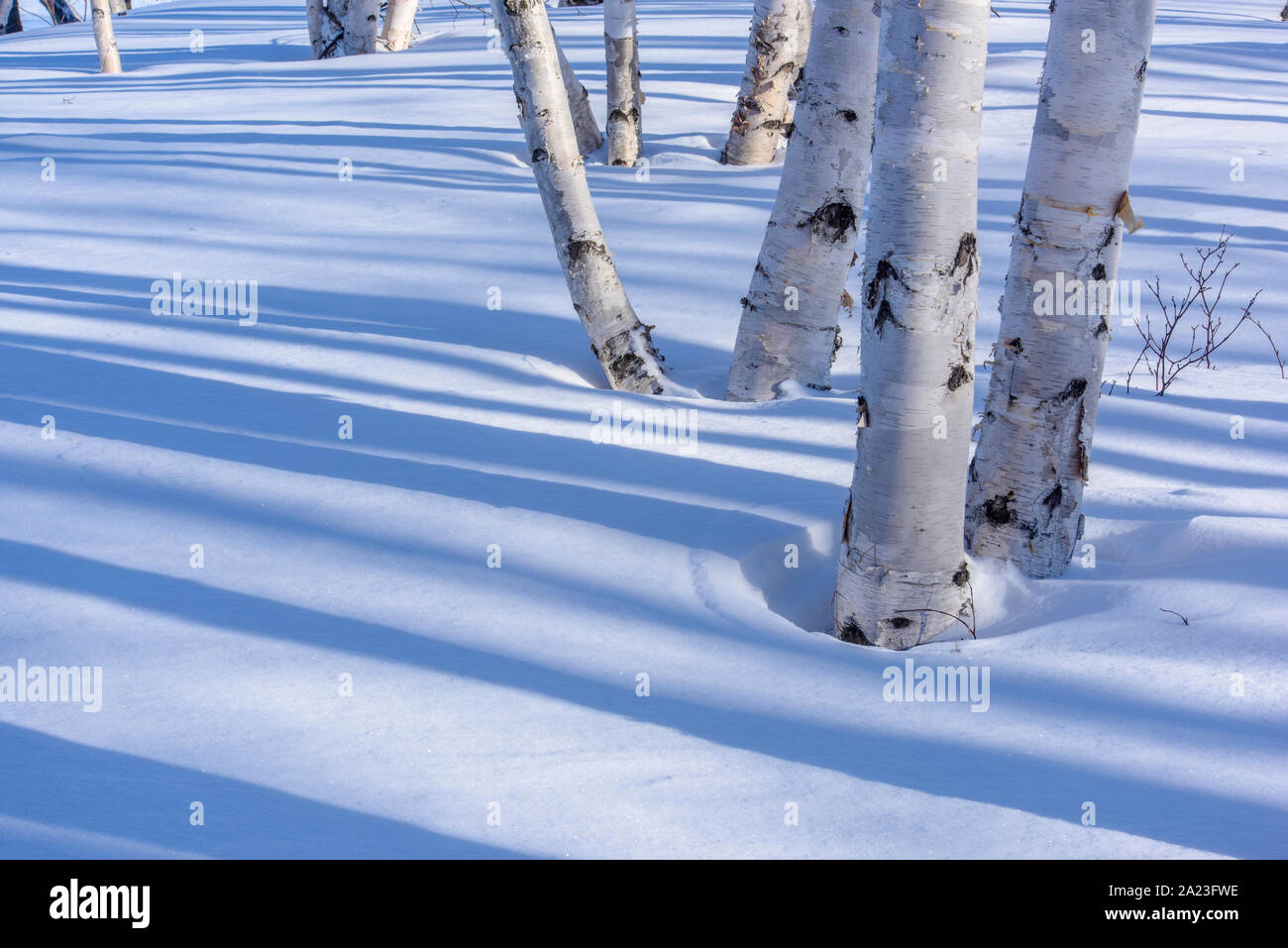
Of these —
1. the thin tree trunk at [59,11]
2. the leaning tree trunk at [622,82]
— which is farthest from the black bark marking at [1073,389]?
the thin tree trunk at [59,11]

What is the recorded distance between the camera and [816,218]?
14.5 feet

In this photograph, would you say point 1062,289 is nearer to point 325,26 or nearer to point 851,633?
point 851,633

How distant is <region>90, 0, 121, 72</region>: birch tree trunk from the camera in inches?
574

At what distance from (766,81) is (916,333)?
635cm

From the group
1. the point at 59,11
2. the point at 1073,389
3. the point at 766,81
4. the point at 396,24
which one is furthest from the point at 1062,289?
the point at 59,11

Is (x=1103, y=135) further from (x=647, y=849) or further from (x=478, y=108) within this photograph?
(x=478, y=108)

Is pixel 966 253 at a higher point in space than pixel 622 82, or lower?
lower

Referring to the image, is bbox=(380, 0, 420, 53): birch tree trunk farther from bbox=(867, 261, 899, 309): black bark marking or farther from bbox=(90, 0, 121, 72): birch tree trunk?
bbox=(867, 261, 899, 309): black bark marking

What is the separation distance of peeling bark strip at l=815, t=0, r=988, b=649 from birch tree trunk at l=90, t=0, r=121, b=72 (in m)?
15.6

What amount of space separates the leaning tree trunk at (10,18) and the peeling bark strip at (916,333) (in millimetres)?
26818

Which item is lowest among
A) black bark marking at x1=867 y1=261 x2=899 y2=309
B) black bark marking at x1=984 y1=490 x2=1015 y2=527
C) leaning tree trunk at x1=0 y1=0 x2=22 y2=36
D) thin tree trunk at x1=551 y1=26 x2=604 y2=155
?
black bark marking at x1=984 y1=490 x2=1015 y2=527

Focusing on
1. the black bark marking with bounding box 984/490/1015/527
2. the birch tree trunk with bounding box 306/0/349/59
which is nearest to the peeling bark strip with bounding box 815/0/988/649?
the black bark marking with bounding box 984/490/1015/527

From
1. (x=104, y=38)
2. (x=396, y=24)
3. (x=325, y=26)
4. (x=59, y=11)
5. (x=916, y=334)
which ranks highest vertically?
(x=59, y=11)

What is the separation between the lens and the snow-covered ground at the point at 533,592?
6.95 feet
